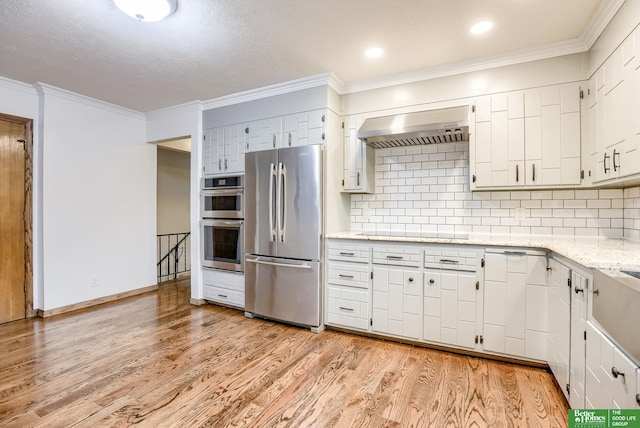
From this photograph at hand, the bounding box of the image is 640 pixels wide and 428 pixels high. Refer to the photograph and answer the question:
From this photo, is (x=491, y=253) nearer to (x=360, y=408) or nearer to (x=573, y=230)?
(x=573, y=230)

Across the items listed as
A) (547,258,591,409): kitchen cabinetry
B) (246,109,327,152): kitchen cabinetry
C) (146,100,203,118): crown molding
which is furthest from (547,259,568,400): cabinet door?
(146,100,203,118): crown molding

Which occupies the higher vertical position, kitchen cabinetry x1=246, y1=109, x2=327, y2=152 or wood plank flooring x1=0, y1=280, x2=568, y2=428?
kitchen cabinetry x1=246, y1=109, x2=327, y2=152

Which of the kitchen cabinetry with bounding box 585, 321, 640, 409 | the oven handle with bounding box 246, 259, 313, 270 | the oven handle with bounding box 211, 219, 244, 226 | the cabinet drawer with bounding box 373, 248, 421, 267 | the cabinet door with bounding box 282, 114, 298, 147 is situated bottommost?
the kitchen cabinetry with bounding box 585, 321, 640, 409

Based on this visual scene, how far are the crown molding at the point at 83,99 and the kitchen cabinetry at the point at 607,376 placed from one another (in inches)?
197

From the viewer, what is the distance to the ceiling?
2.14 meters

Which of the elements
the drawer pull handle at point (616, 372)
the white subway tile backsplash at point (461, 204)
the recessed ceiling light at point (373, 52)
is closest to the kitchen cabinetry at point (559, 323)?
the drawer pull handle at point (616, 372)

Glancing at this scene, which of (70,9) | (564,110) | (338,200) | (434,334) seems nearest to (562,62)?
(564,110)

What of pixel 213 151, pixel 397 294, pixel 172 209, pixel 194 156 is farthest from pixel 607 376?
pixel 172 209

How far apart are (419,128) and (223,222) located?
2389 millimetres

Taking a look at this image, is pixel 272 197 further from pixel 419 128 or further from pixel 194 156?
pixel 419 128

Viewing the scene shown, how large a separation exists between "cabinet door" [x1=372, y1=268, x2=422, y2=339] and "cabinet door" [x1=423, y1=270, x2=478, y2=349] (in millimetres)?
74

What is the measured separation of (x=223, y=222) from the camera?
3805 millimetres

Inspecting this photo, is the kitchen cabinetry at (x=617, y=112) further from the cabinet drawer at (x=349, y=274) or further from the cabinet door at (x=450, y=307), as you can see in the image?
the cabinet drawer at (x=349, y=274)

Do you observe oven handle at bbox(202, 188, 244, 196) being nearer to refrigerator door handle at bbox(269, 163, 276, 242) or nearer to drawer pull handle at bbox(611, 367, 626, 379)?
refrigerator door handle at bbox(269, 163, 276, 242)
